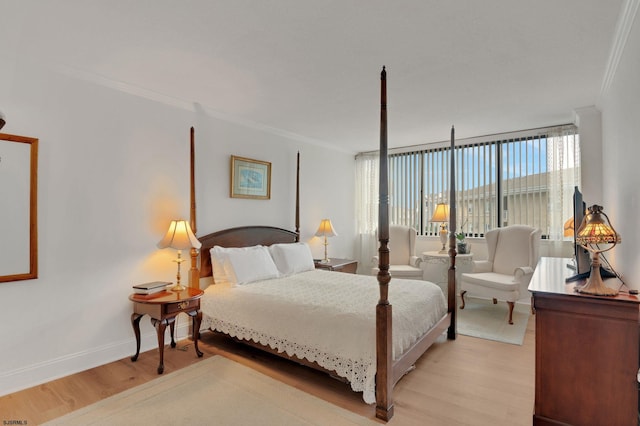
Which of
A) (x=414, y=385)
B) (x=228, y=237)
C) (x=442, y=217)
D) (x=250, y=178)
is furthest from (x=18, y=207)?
(x=442, y=217)

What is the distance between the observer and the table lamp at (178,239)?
10.6 ft

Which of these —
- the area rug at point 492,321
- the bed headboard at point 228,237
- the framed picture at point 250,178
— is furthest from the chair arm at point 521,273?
the framed picture at point 250,178

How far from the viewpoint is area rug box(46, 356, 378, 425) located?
2.21m

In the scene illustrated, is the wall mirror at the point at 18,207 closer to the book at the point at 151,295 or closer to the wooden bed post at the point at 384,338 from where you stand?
the book at the point at 151,295

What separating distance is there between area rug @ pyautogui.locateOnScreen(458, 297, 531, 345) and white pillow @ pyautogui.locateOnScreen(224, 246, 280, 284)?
229cm

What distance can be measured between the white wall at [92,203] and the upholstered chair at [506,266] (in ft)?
11.1

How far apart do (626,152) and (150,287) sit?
12.8 ft

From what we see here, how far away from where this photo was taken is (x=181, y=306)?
304 cm

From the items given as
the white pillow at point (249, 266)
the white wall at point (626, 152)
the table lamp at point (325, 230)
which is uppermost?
the white wall at point (626, 152)

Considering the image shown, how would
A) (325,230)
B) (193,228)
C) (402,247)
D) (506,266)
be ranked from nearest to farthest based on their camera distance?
(193,228) < (506,266) < (325,230) < (402,247)

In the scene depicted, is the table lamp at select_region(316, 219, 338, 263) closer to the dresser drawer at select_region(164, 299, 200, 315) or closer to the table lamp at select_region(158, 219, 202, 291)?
the table lamp at select_region(158, 219, 202, 291)

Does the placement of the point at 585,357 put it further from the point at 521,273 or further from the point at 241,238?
the point at 241,238

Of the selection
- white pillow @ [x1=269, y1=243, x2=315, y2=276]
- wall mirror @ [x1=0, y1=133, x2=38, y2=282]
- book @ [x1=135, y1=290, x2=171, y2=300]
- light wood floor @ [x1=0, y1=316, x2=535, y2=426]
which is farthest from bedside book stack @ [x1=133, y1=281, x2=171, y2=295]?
white pillow @ [x1=269, y1=243, x2=315, y2=276]

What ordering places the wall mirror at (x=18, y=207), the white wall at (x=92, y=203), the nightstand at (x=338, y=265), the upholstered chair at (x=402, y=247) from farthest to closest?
the upholstered chair at (x=402, y=247)
the nightstand at (x=338, y=265)
the white wall at (x=92, y=203)
the wall mirror at (x=18, y=207)
